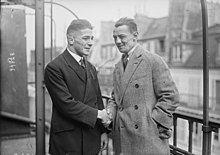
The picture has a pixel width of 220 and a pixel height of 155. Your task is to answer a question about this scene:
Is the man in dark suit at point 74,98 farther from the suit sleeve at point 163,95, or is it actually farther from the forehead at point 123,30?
the suit sleeve at point 163,95

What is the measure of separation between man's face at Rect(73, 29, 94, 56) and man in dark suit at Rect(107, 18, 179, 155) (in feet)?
0.64

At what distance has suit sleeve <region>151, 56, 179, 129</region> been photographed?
136 centimetres

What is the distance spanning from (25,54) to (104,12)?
1.10 metres

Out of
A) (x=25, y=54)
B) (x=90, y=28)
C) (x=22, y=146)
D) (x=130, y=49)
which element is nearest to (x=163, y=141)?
(x=130, y=49)

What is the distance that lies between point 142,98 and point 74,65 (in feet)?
1.64

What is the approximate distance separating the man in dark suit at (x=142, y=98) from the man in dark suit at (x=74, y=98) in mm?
211

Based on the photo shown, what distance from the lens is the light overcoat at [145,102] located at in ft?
4.50

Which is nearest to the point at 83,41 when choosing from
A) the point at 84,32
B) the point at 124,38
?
the point at 84,32

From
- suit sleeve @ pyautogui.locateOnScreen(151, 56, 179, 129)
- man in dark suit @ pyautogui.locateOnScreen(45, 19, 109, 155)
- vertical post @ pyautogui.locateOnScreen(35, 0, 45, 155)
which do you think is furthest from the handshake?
vertical post @ pyautogui.locateOnScreen(35, 0, 45, 155)

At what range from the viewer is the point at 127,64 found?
149cm

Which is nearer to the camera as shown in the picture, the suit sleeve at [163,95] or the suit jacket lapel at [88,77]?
the suit sleeve at [163,95]

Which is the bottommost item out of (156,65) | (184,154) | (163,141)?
(184,154)

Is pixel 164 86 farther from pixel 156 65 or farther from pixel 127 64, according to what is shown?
pixel 127 64

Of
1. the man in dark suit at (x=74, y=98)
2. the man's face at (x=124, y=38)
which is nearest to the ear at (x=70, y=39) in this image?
the man in dark suit at (x=74, y=98)
